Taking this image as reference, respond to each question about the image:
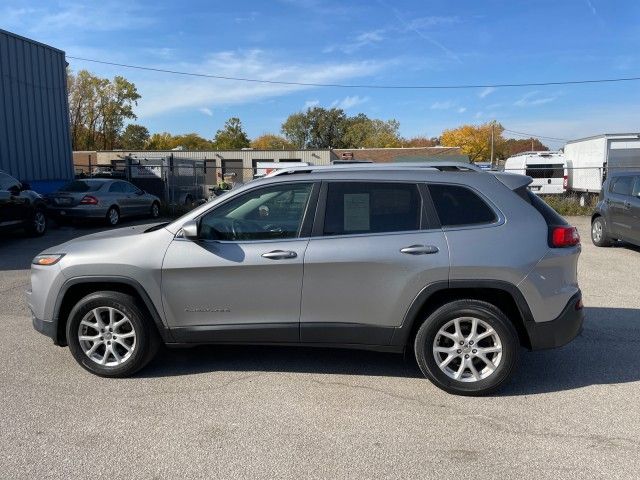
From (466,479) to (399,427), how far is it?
0.66 meters

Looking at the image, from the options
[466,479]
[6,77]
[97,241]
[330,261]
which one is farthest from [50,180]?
[466,479]

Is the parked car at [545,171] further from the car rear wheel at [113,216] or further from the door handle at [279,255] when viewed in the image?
the door handle at [279,255]

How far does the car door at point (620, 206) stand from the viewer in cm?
1043

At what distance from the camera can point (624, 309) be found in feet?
21.5

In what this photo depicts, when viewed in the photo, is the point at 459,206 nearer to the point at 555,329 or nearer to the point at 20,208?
the point at 555,329

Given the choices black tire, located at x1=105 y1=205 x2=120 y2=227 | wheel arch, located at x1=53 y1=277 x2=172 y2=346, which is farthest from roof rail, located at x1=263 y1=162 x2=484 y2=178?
black tire, located at x1=105 y1=205 x2=120 y2=227

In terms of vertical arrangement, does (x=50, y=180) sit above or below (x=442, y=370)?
above

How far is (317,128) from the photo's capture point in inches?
3445

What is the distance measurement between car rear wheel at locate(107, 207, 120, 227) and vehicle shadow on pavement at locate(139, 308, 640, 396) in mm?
11273

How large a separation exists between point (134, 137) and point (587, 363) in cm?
8486

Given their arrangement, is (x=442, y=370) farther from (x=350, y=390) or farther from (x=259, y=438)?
(x=259, y=438)

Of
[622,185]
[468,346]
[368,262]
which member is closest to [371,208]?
[368,262]

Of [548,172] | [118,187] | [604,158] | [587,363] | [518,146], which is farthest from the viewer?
[518,146]

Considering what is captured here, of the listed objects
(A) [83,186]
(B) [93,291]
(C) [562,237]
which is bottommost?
(B) [93,291]
